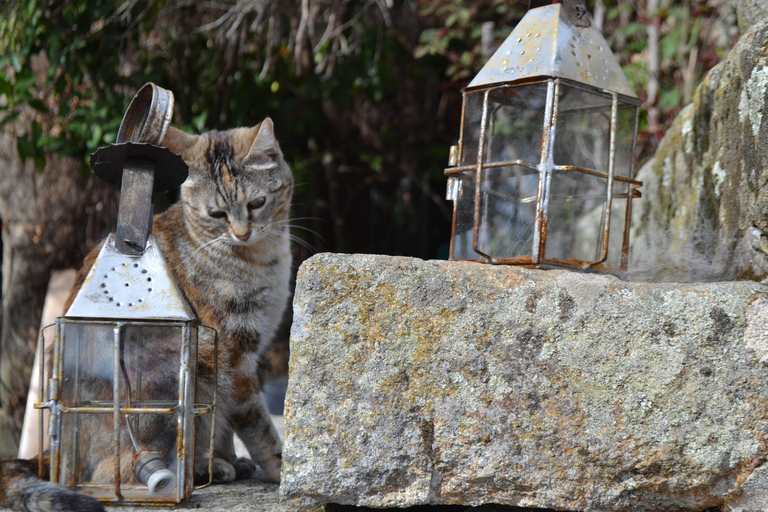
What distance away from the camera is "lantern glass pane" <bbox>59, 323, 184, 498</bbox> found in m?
1.54

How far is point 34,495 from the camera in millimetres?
1400

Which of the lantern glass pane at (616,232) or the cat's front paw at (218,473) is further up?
the lantern glass pane at (616,232)

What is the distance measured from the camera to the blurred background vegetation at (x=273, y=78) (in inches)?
137

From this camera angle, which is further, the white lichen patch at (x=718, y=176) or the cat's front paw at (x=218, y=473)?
the cat's front paw at (x=218, y=473)

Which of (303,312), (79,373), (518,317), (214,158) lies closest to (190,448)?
(79,373)

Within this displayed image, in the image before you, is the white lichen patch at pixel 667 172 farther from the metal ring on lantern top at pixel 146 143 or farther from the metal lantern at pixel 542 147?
the metal ring on lantern top at pixel 146 143

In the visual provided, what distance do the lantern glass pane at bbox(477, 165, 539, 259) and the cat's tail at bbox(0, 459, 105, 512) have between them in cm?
109

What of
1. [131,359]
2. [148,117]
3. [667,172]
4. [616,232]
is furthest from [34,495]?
[667,172]

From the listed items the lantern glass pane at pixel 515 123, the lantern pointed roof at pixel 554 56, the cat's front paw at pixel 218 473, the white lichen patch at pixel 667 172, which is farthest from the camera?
the white lichen patch at pixel 667 172

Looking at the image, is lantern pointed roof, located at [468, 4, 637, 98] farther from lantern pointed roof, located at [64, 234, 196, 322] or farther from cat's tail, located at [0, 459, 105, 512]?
cat's tail, located at [0, 459, 105, 512]

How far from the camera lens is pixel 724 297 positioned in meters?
1.38

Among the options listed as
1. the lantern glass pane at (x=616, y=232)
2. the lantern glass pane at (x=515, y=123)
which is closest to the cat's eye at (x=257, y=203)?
the lantern glass pane at (x=515, y=123)

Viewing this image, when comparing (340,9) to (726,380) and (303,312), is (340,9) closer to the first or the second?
(303,312)

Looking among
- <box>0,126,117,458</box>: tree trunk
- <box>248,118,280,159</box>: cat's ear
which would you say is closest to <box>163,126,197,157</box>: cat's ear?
<box>248,118,280,159</box>: cat's ear
